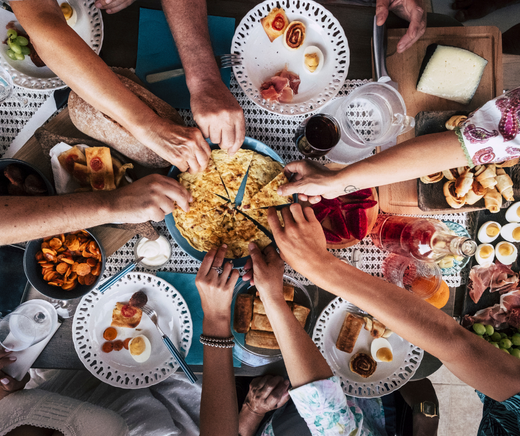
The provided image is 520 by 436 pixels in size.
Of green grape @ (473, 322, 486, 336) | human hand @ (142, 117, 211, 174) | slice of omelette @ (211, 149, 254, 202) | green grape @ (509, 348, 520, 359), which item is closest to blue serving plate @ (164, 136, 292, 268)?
slice of omelette @ (211, 149, 254, 202)

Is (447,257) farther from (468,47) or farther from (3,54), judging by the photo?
(3,54)

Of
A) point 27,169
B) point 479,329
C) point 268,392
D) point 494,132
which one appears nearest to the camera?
point 494,132

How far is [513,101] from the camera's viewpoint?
1.31 metres

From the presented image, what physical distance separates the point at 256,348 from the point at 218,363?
0.24 m

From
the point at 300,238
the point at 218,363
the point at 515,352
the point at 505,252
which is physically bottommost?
the point at 515,352

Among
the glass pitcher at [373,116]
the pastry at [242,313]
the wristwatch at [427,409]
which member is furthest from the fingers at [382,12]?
the wristwatch at [427,409]

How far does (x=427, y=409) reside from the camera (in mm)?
1980

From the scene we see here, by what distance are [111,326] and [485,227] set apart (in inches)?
87.7

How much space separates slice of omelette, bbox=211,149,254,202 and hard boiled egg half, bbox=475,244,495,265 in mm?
1472

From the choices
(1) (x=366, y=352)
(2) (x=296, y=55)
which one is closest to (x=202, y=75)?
(2) (x=296, y=55)

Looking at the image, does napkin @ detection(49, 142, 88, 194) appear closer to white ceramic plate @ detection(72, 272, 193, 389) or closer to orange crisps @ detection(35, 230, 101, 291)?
orange crisps @ detection(35, 230, 101, 291)

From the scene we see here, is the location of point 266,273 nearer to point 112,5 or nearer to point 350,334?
point 350,334

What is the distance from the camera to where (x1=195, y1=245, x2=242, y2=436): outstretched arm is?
1.59 metres

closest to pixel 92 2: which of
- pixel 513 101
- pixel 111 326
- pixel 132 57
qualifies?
pixel 132 57
